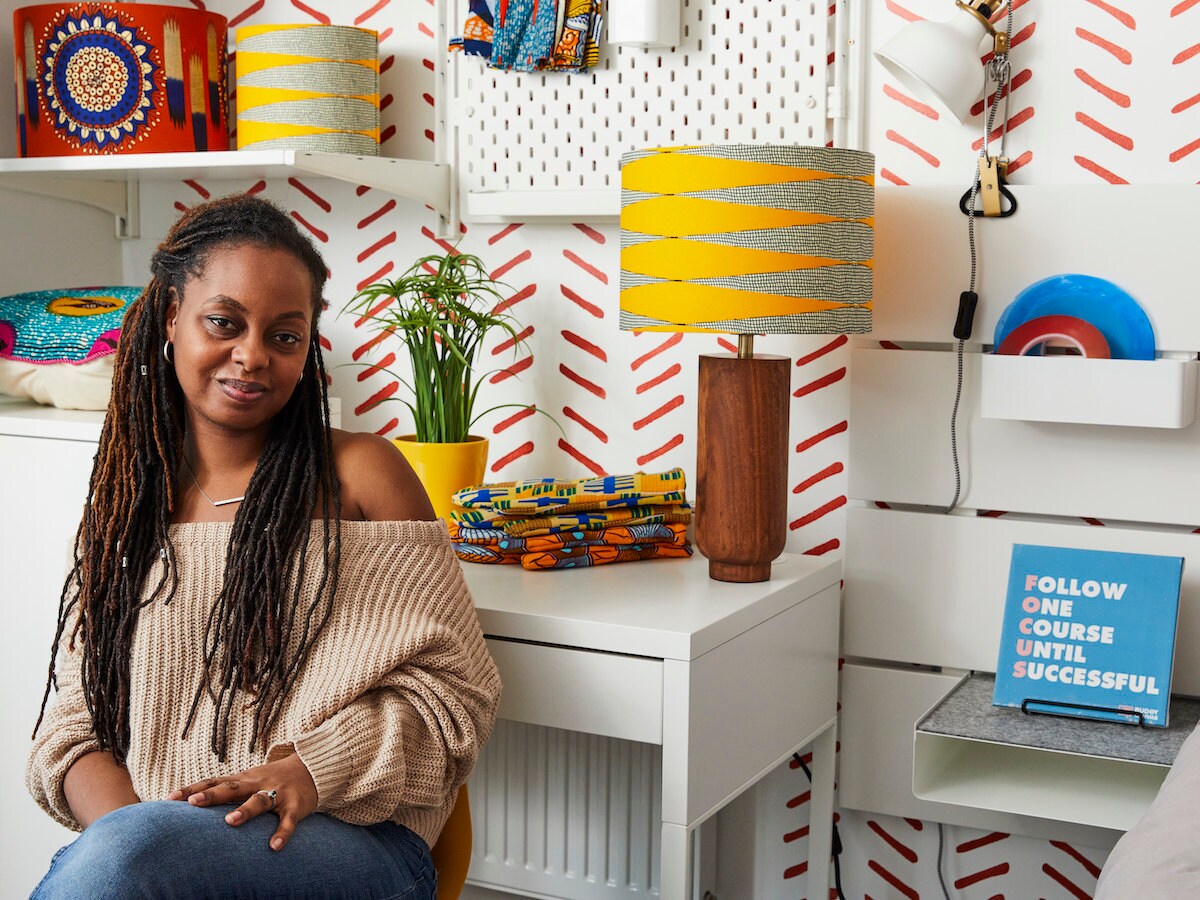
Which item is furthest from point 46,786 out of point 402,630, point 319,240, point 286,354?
point 319,240

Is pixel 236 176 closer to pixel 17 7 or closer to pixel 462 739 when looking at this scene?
pixel 17 7

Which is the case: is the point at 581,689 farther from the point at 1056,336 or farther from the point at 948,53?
the point at 948,53

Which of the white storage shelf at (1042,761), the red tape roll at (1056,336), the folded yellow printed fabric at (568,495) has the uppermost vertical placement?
the red tape roll at (1056,336)

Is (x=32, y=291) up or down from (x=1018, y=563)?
up

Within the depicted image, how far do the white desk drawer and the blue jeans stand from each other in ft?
0.93

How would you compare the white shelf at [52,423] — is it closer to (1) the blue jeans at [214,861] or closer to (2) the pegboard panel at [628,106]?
(2) the pegboard panel at [628,106]

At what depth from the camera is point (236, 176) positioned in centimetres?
217

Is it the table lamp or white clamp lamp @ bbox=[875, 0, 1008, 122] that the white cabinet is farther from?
white clamp lamp @ bbox=[875, 0, 1008, 122]

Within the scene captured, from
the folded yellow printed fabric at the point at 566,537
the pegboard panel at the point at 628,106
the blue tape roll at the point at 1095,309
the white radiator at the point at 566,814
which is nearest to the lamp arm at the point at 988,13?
the pegboard panel at the point at 628,106

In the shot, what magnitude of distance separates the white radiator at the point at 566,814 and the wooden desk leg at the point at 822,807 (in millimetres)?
233

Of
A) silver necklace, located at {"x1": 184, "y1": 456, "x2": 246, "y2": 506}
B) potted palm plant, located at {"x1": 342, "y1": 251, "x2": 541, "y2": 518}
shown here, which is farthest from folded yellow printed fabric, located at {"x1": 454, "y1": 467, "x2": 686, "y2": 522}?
silver necklace, located at {"x1": 184, "y1": 456, "x2": 246, "y2": 506}

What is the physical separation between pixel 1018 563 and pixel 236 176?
137cm

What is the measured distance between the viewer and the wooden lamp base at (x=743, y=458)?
1.56 meters

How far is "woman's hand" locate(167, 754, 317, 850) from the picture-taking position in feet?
3.81
